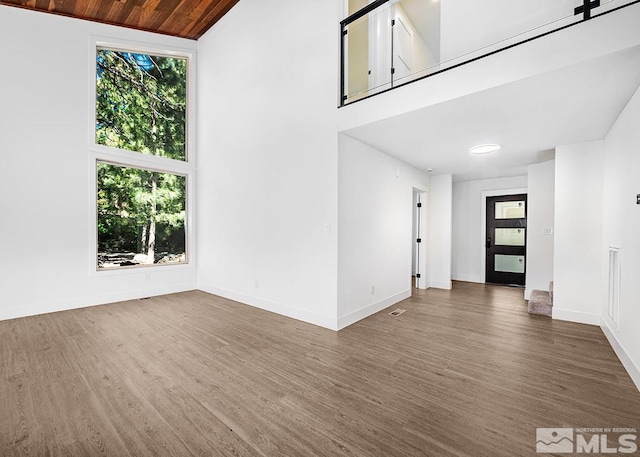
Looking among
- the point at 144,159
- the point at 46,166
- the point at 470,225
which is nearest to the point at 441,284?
the point at 470,225

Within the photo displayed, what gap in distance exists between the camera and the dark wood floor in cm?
176

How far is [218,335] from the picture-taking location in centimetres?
346

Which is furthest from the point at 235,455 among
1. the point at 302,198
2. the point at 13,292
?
the point at 13,292

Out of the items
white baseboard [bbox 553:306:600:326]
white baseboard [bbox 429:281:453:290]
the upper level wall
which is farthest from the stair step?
the upper level wall

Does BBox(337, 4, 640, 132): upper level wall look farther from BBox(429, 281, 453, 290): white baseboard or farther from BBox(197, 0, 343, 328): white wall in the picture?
BBox(429, 281, 453, 290): white baseboard

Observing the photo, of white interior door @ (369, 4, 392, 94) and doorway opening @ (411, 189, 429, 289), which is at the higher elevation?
white interior door @ (369, 4, 392, 94)

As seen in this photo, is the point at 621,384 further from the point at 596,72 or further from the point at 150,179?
the point at 150,179

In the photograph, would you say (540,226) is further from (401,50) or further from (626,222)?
(401,50)

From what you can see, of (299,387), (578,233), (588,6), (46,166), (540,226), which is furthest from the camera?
(540,226)

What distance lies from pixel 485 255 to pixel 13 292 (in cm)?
872

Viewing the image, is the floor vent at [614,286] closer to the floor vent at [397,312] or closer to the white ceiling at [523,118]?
the white ceiling at [523,118]

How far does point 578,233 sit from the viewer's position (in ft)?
13.0

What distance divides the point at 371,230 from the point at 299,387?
8.17 ft

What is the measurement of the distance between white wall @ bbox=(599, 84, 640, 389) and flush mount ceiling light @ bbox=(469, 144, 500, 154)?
119 centimetres
